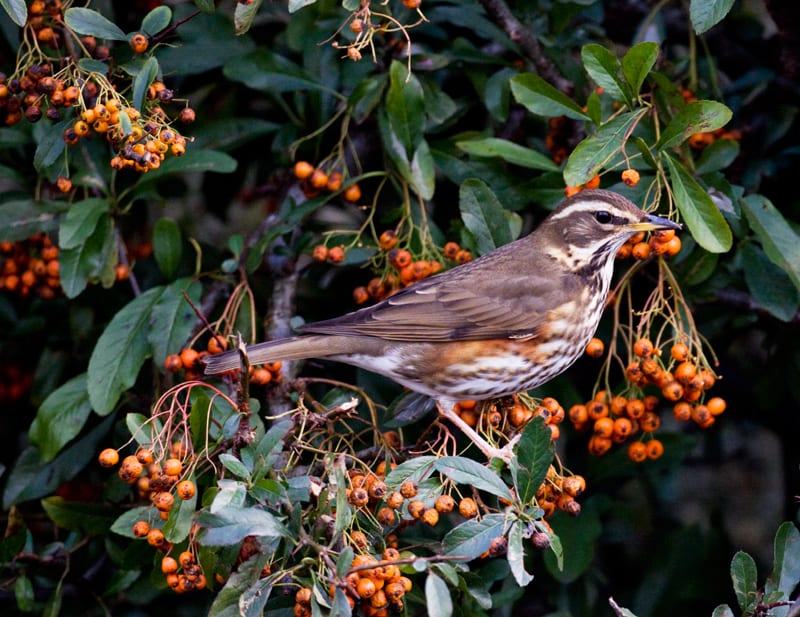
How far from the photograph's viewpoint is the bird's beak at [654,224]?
405cm

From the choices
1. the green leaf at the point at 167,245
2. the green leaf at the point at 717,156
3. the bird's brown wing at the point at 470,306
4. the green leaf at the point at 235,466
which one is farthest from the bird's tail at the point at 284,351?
the green leaf at the point at 717,156

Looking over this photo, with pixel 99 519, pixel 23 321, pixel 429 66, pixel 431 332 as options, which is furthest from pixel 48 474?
pixel 429 66

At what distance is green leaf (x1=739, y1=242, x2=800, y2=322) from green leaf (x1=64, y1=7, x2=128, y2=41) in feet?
9.01

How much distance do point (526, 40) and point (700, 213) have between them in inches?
48.3

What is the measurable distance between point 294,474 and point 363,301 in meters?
1.16

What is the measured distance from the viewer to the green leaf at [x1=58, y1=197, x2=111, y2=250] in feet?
14.5

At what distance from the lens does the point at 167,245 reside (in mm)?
4742

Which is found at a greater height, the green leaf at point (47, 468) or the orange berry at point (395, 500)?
the orange berry at point (395, 500)

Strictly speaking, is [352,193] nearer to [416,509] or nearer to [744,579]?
[416,509]

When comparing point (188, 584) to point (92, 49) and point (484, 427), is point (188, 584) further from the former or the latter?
point (92, 49)

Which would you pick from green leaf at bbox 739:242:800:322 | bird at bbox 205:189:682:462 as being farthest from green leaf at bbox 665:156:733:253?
green leaf at bbox 739:242:800:322

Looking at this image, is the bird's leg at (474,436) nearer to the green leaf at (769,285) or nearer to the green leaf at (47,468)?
the green leaf at (769,285)

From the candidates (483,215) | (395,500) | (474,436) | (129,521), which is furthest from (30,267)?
(395,500)

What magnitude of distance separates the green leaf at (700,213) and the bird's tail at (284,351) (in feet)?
4.99
